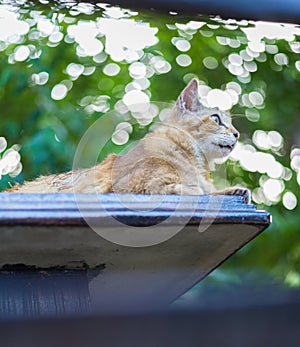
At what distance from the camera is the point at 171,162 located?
108cm

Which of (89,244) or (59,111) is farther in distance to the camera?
(59,111)

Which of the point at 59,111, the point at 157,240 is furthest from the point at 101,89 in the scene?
the point at 157,240

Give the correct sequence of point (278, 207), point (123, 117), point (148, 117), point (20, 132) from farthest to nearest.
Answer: point (278, 207)
point (20, 132)
point (148, 117)
point (123, 117)

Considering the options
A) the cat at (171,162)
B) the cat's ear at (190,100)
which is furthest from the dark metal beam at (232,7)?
the cat's ear at (190,100)

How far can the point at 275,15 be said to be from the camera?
0.84ft

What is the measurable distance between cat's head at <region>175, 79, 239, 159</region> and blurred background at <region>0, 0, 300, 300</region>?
590 mm

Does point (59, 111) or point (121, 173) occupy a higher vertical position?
point (59, 111)

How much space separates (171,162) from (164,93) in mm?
1263

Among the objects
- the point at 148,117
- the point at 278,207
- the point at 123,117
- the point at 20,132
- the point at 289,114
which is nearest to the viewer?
the point at 123,117

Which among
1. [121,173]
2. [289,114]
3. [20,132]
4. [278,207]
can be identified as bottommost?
[121,173]

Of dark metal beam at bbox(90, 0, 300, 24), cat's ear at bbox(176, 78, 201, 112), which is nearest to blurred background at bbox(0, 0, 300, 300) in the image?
cat's ear at bbox(176, 78, 201, 112)

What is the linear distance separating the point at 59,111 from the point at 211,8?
188 cm

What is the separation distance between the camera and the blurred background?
1994 mm

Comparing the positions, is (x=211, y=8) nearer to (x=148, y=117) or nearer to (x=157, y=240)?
(x=157, y=240)
